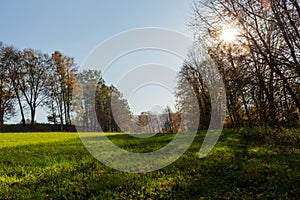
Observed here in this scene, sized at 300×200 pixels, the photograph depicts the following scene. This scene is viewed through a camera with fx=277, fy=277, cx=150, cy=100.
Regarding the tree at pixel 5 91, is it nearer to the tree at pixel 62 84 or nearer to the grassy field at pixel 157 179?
the tree at pixel 62 84

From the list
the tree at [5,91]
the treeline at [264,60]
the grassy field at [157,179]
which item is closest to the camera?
the grassy field at [157,179]

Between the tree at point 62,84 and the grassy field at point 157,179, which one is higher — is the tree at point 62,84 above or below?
above

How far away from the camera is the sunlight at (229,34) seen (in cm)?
1444

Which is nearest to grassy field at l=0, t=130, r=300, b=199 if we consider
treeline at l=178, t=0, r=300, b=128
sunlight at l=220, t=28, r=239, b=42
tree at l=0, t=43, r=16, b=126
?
treeline at l=178, t=0, r=300, b=128

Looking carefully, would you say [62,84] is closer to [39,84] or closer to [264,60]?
[39,84]

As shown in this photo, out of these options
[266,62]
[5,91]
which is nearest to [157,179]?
[266,62]

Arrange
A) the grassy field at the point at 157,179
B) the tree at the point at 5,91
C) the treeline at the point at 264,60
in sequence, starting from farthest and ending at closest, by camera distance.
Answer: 1. the tree at the point at 5,91
2. the treeline at the point at 264,60
3. the grassy field at the point at 157,179

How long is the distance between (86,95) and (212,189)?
2141 inches

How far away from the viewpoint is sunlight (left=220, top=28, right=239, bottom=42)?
14.4 m

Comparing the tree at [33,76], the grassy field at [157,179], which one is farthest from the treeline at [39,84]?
the grassy field at [157,179]

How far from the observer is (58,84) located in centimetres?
5131

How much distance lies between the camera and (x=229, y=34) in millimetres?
14789

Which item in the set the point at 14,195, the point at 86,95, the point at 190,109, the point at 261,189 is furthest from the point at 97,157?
the point at 86,95

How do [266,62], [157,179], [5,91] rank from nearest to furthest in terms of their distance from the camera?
[157,179]
[266,62]
[5,91]
